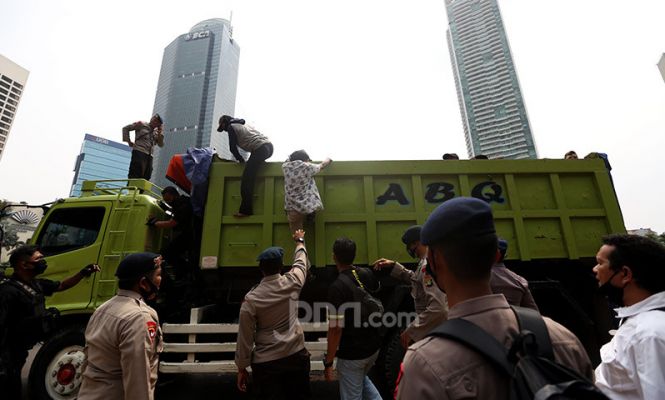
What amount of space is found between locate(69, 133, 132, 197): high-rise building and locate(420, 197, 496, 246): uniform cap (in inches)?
3840

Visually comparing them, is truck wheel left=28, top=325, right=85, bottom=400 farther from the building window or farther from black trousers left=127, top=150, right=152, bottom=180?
the building window

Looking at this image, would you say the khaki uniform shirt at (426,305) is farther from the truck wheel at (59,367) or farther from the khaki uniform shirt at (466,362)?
the truck wheel at (59,367)

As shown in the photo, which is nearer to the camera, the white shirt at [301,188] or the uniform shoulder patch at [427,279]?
the uniform shoulder patch at [427,279]

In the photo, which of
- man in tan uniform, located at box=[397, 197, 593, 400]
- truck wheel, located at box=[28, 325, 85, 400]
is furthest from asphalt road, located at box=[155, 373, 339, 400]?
man in tan uniform, located at box=[397, 197, 593, 400]

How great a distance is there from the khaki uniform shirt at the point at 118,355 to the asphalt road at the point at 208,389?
6.93ft

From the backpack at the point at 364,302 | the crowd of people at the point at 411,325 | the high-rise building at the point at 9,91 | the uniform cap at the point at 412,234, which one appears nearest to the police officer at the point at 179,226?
the crowd of people at the point at 411,325

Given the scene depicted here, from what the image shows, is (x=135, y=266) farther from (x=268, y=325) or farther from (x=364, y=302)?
(x=364, y=302)

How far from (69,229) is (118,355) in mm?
3065

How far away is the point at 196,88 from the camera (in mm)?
73500

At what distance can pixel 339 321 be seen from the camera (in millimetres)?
2449

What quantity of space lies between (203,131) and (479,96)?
198ft

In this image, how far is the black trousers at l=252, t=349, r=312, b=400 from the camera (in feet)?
7.54

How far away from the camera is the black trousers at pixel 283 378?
90.5 inches

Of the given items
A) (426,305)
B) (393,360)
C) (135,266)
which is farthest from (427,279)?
(135,266)
